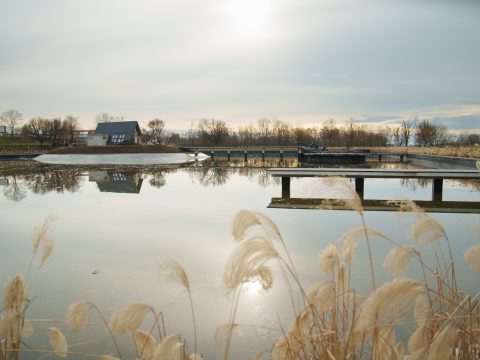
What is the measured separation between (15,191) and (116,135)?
132ft

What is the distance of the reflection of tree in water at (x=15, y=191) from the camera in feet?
38.8

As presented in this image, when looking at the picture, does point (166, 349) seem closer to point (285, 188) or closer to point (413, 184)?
point (285, 188)

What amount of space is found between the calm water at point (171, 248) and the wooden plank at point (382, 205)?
37 centimetres

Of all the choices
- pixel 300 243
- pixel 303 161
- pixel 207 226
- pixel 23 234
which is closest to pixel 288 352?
pixel 300 243

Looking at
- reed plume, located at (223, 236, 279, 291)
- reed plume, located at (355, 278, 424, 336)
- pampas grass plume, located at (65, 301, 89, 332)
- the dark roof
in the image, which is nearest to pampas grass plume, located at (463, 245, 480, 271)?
reed plume, located at (355, 278, 424, 336)

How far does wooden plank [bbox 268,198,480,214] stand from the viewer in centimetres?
890

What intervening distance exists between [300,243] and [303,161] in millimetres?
23703

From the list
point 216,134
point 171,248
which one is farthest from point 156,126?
point 171,248

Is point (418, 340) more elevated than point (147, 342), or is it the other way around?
point (418, 340)

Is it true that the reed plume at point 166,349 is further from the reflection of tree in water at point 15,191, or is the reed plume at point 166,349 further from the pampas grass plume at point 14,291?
the reflection of tree in water at point 15,191

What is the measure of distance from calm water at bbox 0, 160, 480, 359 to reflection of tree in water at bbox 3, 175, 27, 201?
3.6 inches

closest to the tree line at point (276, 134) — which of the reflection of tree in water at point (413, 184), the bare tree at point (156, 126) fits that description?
the bare tree at point (156, 126)

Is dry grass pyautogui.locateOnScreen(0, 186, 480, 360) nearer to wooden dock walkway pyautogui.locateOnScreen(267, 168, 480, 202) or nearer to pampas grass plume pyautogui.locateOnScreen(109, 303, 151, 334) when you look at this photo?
pampas grass plume pyautogui.locateOnScreen(109, 303, 151, 334)

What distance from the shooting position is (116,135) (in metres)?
52.4
